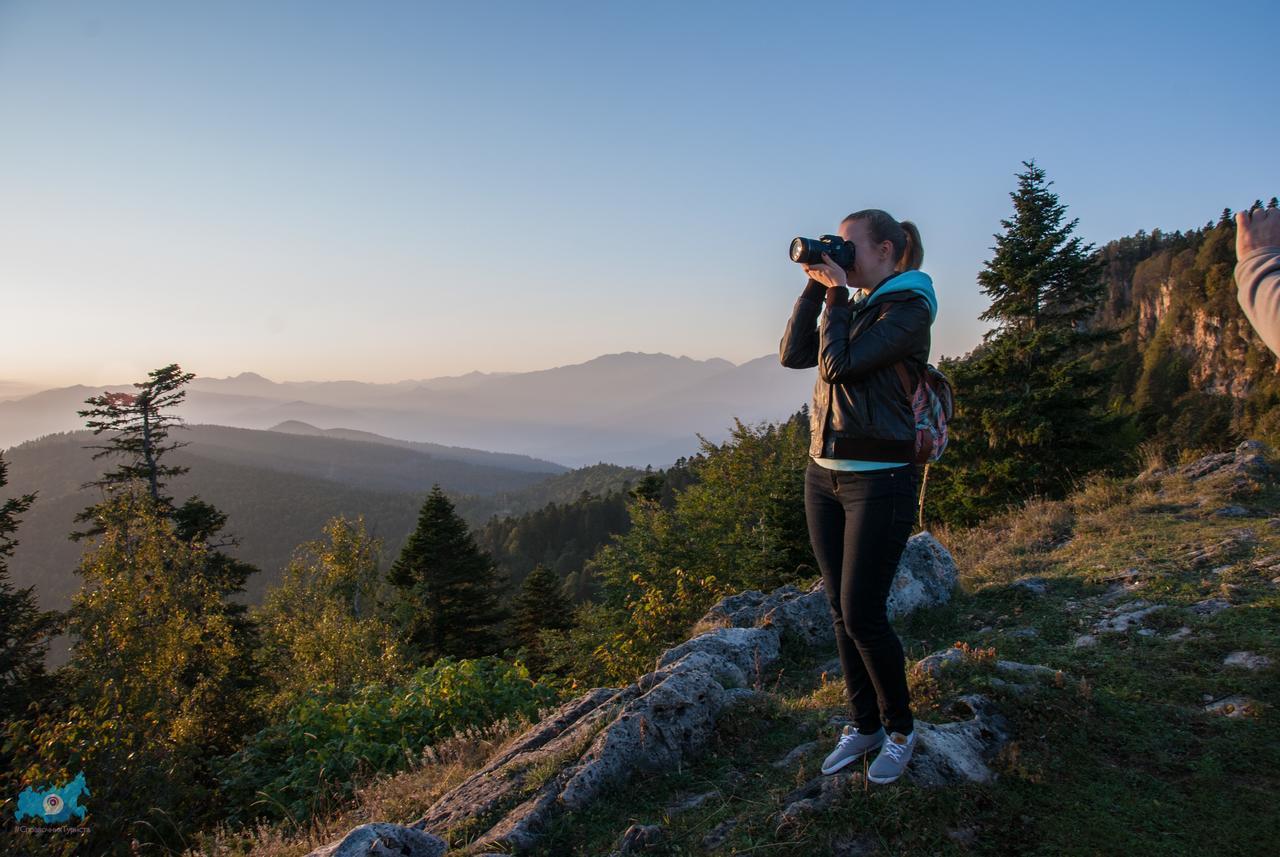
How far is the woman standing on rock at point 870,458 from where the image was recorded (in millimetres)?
2699

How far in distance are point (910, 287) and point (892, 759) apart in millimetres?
2134

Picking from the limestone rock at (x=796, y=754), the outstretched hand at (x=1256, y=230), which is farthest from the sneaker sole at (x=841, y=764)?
the outstretched hand at (x=1256, y=230)

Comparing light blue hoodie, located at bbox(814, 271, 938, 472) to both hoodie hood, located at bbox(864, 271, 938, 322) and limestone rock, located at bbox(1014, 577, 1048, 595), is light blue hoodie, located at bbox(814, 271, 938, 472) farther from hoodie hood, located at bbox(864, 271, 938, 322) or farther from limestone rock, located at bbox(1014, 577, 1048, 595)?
limestone rock, located at bbox(1014, 577, 1048, 595)

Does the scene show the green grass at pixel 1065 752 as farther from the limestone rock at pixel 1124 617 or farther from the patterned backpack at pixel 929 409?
the patterned backpack at pixel 929 409

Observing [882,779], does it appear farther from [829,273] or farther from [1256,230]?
[1256,230]

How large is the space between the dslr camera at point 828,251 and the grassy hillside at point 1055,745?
2426 mm

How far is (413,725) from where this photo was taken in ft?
19.5

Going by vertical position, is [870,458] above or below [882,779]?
above

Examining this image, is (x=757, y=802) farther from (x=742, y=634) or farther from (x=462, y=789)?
(x=742, y=634)

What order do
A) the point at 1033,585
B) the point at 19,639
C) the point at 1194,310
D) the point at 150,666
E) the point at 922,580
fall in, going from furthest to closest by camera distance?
the point at 1194,310
the point at 19,639
the point at 150,666
the point at 922,580
the point at 1033,585

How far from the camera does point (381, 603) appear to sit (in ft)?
92.9

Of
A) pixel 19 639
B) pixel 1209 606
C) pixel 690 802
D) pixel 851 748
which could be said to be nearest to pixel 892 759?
pixel 851 748

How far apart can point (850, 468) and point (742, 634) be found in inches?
129

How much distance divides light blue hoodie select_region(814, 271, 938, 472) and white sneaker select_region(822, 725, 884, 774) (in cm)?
136
